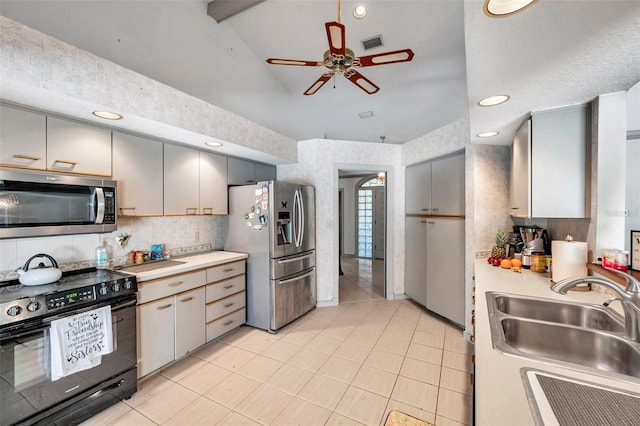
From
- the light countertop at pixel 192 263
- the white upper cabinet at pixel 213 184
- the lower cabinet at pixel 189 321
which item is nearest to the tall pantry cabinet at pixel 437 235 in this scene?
the light countertop at pixel 192 263

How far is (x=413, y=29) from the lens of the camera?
242 centimetres

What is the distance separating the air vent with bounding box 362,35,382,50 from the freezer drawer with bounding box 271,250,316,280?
2.49m

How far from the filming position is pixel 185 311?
2.38 meters

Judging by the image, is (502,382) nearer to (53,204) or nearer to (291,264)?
(291,264)

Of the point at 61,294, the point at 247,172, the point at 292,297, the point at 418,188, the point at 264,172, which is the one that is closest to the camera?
the point at 61,294

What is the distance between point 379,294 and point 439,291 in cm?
125

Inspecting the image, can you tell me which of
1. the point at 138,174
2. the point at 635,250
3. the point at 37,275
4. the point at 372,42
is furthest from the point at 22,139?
the point at 635,250

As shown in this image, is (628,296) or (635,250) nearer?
(628,296)

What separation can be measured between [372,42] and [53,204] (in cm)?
305

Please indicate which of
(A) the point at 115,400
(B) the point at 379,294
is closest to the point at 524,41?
(A) the point at 115,400

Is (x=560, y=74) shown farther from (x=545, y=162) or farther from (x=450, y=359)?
(x=450, y=359)

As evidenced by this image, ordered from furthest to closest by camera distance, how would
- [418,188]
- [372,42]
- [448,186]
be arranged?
[418,188]
[448,186]
[372,42]

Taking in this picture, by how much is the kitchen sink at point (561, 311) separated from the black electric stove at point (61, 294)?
247 cm

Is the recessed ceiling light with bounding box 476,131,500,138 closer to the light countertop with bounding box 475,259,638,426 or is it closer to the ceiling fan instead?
the ceiling fan
